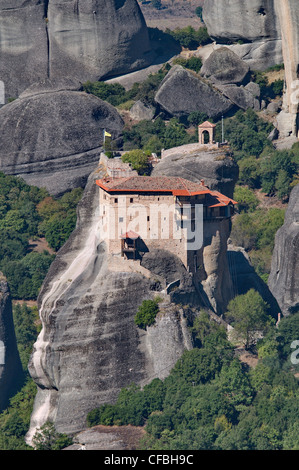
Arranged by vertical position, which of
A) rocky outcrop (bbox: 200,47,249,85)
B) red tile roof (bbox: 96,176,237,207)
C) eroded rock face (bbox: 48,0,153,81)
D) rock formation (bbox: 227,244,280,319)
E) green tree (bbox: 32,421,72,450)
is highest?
eroded rock face (bbox: 48,0,153,81)

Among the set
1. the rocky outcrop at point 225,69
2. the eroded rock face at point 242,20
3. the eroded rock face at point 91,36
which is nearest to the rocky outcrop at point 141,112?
the rocky outcrop at point 225,69

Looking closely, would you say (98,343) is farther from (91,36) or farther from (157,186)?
(91,36)

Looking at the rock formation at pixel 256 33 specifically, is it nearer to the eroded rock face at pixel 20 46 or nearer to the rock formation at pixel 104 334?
the eroded rock face at pixel 20 46

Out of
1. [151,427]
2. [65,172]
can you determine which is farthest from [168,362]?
[65,172]

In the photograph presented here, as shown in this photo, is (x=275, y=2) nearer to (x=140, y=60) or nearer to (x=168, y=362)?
(x=140, y=60)

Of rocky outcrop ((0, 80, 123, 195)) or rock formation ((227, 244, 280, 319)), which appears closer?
rock formation ((227, 244, 280, 319))

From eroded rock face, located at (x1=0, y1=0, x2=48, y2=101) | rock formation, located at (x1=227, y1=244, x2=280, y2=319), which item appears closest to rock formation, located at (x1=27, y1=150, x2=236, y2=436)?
rock formation, located at (x1=227, y1=244, x2=280, y2=319)

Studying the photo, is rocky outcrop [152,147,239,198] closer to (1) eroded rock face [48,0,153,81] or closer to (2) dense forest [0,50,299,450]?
(2) dense forest [0,50,299,450]
